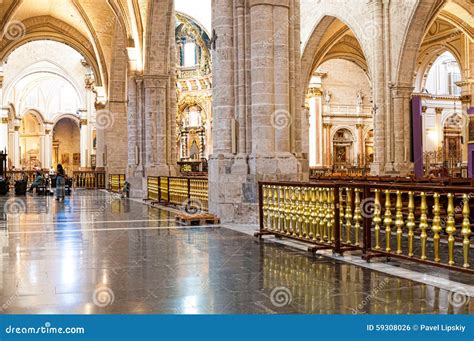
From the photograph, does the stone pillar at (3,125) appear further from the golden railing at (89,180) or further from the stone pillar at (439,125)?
the stone pillar at (439,125)

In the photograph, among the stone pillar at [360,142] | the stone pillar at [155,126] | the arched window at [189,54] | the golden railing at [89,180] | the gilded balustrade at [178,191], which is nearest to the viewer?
the gilded balustrade at [178,191]

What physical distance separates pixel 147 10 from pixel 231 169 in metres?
11.5

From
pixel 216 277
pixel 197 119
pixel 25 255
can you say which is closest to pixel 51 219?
pixel 25 255

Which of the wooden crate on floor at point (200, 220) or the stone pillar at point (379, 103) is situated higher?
the stone pillar at point (379, 103)

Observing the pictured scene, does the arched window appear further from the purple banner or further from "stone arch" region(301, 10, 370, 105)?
the purple banner

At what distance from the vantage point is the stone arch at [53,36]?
32.4 meters

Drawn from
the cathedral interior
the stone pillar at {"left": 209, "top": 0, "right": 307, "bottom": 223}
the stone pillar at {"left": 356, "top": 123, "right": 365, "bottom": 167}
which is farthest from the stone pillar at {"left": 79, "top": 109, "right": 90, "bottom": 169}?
the stone pillar at {"left": 209, "top": 0, "right": 307, "bottom": 223}

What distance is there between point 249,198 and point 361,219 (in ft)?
13.3

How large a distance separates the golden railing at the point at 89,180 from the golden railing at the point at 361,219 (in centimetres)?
2333

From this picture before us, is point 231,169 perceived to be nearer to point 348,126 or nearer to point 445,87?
point 348,126

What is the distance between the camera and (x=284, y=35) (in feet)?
37.4

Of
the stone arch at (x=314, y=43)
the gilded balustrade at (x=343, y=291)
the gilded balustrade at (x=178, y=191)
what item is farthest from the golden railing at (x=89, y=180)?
the gilded balustrade at (x=343, y=291)

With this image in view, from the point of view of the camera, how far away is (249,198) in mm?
11266

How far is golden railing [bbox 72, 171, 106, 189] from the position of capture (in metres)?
31.6
